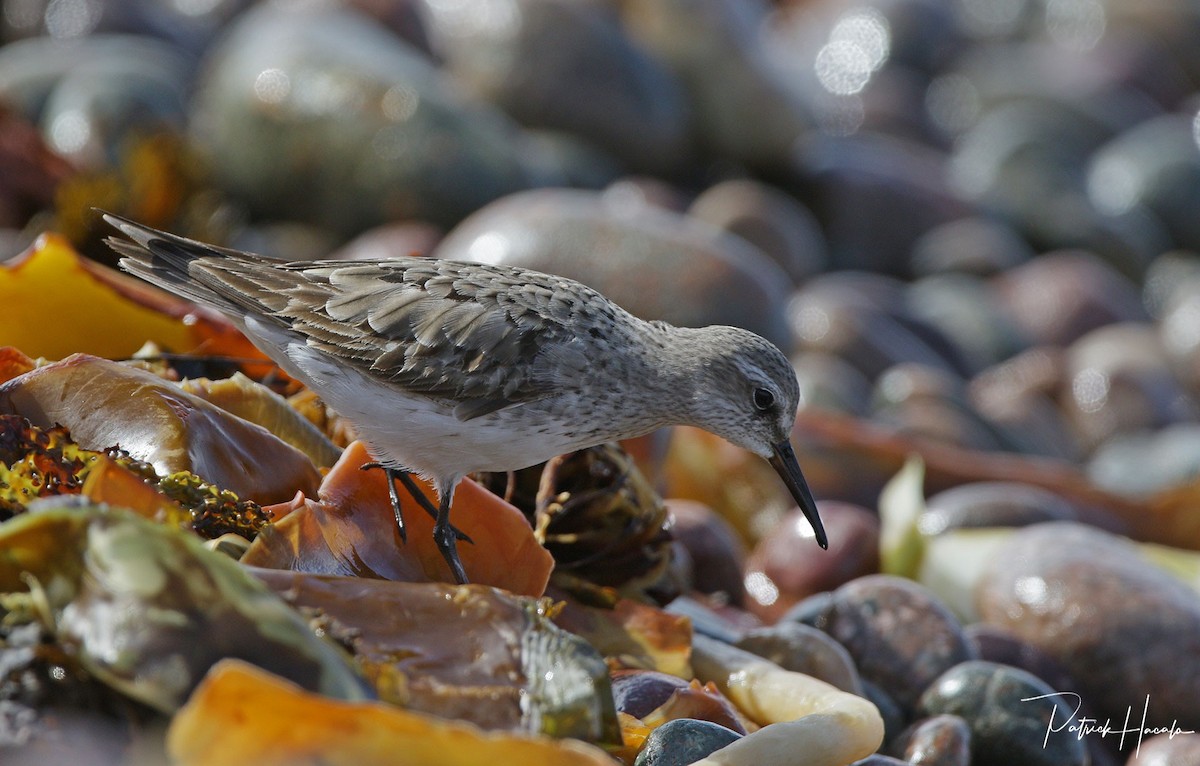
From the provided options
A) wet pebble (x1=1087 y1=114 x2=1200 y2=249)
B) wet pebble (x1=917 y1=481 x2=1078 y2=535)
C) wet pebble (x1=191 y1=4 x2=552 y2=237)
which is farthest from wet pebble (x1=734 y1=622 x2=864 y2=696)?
wet pebble (x1=1087 y1=114 x2=1200 y2=249)

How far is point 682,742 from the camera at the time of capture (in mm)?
3275

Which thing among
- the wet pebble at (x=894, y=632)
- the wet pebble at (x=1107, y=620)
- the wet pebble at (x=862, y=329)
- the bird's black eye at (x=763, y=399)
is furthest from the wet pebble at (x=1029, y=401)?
the bird's black eye at (x=763, y=399)

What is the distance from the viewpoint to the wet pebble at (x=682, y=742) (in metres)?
3.24

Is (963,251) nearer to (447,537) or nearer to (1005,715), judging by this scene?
(1005,715)

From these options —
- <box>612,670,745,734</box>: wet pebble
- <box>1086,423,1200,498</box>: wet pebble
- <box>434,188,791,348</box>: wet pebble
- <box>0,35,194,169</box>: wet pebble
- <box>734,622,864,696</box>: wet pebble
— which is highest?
<box>0,35,194,169</box>: wet pebble

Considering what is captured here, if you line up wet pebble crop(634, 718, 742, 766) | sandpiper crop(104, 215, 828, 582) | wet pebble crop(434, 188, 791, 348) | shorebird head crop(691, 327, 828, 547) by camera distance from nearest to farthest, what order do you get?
wet pebble crop(634, 718, 742, 766)
sandpiper crop(104, 215, 828, 582)
shorebird head crop(691, 327, 828, 547)
wet pebble crop(434, 188, 791, 348)

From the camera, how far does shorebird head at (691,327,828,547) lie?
436 cm

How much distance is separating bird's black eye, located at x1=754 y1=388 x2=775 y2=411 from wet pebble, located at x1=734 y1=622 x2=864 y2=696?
748 mm

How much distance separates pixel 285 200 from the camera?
9.98m

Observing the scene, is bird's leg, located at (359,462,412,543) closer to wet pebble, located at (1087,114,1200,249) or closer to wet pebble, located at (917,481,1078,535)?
wet pebble, located at (917,481,1078,535)

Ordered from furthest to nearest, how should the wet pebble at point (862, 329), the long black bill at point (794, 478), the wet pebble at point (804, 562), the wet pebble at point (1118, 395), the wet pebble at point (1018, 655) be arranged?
the wet pebble at point (1118, 395), the wet pebble at point (862, 329), the wet pebble at point (804, 562), the wet pebble at point (1018, 655), the long black bill at point (794, 478)

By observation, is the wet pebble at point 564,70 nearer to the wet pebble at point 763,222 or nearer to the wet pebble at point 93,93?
the wet pebble at point 763,222

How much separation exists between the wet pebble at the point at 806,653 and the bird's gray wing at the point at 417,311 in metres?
1.11

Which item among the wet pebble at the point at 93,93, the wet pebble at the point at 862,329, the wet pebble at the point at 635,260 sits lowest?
the wet pebble at the point at 862,329
